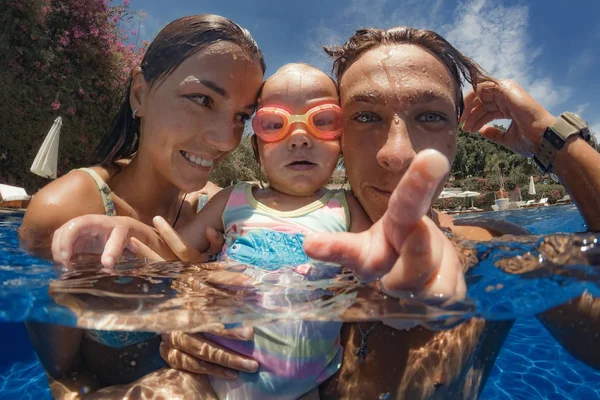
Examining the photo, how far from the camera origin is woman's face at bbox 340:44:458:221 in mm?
2375

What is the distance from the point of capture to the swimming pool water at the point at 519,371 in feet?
15.3

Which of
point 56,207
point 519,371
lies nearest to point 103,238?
point 56,207

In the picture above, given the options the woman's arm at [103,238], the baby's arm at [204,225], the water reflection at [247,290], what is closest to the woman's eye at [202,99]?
the baby's arm at [204,225]

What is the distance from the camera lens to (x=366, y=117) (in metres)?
2.57

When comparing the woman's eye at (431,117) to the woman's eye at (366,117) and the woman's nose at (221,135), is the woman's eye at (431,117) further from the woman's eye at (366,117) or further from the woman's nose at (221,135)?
the woman's nose at (221,135)

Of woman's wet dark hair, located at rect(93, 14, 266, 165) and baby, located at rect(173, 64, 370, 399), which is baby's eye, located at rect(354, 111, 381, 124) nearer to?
baby, located at rect(173, 64, 370, 399)

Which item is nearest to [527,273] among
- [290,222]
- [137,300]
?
[290,222]

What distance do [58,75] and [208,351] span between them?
15.0m

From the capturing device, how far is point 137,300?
2193 millimetres

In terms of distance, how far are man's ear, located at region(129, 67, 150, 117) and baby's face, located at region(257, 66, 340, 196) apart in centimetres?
104

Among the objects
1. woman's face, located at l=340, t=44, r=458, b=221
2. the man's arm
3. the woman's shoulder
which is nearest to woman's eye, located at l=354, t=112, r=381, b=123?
woman's face, located at l=340, t=44, r=458, b=221

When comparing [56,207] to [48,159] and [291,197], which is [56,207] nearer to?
[291,197]

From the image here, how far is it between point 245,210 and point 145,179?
3.41 ft

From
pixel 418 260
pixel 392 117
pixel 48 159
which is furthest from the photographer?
pixel 48 159
